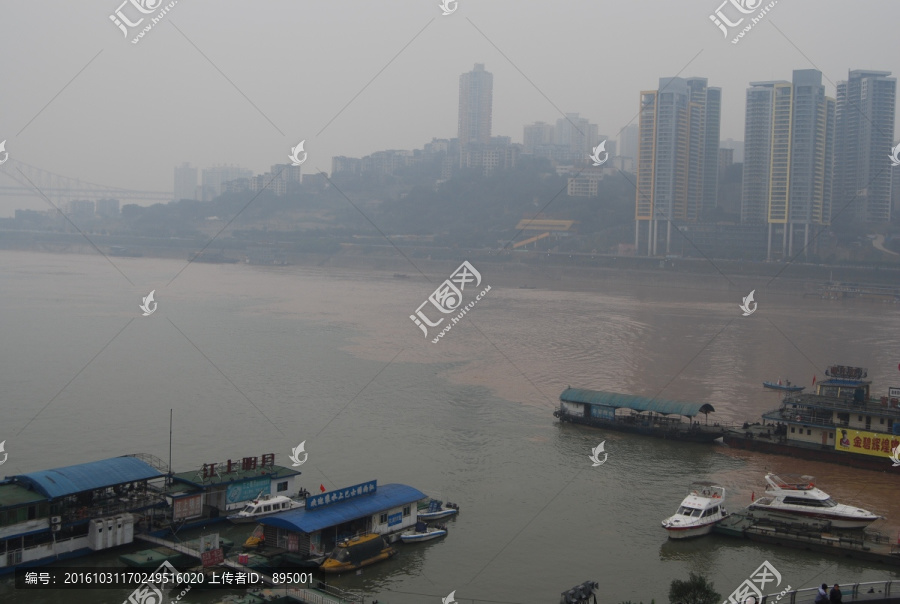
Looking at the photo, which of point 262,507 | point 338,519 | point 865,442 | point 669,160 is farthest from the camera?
point 669,160

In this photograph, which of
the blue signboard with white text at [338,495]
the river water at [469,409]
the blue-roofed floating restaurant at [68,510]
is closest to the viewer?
the blue-roofed floating restaurant at [68,510]

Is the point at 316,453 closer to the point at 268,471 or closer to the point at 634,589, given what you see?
the point at 268,471

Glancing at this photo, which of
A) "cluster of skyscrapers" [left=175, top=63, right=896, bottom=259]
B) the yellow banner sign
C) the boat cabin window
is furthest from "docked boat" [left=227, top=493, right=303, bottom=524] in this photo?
"cluster of skyscrapers" [left=175, top=63, right=896, bottom=259]

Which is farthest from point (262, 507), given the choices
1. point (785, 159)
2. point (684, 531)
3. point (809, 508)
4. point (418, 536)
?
point (785, 159)

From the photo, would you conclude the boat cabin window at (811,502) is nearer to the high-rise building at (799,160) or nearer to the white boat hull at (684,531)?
the white boat hull at (684,531)

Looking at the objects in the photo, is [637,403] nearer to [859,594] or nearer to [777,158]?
[859,594]

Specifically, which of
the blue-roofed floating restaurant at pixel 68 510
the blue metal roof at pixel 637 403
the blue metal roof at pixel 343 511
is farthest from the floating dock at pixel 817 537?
the blue-roofed floating restaurant at pixel 68 510
